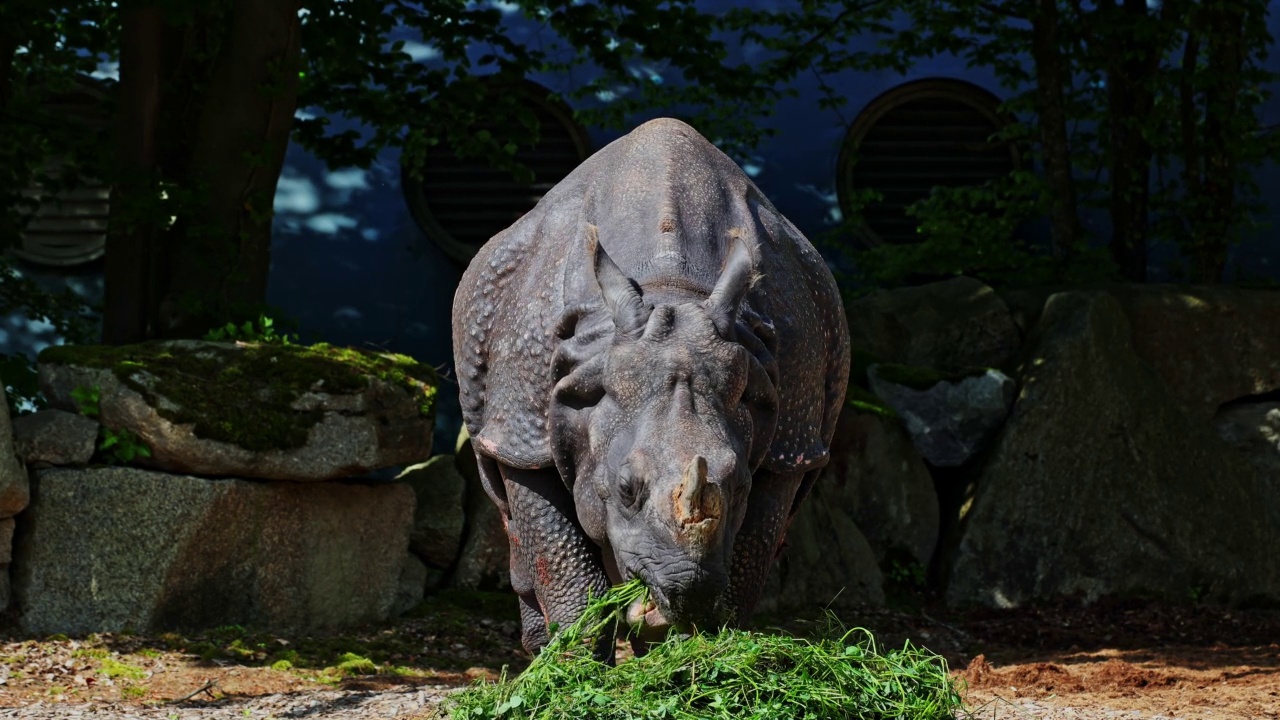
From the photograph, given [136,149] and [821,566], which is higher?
[136,149]

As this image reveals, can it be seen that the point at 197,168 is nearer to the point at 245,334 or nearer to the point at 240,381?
the point at 245,334

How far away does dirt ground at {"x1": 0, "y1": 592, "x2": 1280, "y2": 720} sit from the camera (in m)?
5.98

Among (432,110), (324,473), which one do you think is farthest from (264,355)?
(432,110)

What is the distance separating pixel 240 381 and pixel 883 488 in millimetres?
3872

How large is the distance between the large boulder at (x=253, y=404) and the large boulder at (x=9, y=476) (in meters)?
0.42

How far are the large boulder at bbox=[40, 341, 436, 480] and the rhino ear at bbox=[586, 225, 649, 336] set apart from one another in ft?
11.4

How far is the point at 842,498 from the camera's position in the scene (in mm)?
9297

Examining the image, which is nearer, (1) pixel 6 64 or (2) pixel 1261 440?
(1) pixel 6 64

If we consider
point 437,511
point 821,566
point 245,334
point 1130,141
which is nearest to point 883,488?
point 821,566

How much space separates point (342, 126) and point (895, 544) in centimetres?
467

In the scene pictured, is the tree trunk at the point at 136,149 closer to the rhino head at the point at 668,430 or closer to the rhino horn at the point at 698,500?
the rhino head at the point at 668,430

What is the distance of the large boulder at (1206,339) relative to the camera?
9875 mm

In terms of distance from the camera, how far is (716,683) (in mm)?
3869

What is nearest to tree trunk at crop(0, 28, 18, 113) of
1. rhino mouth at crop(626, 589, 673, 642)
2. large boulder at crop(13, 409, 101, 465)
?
large boulder at crop(13, 409, 101, 465)
